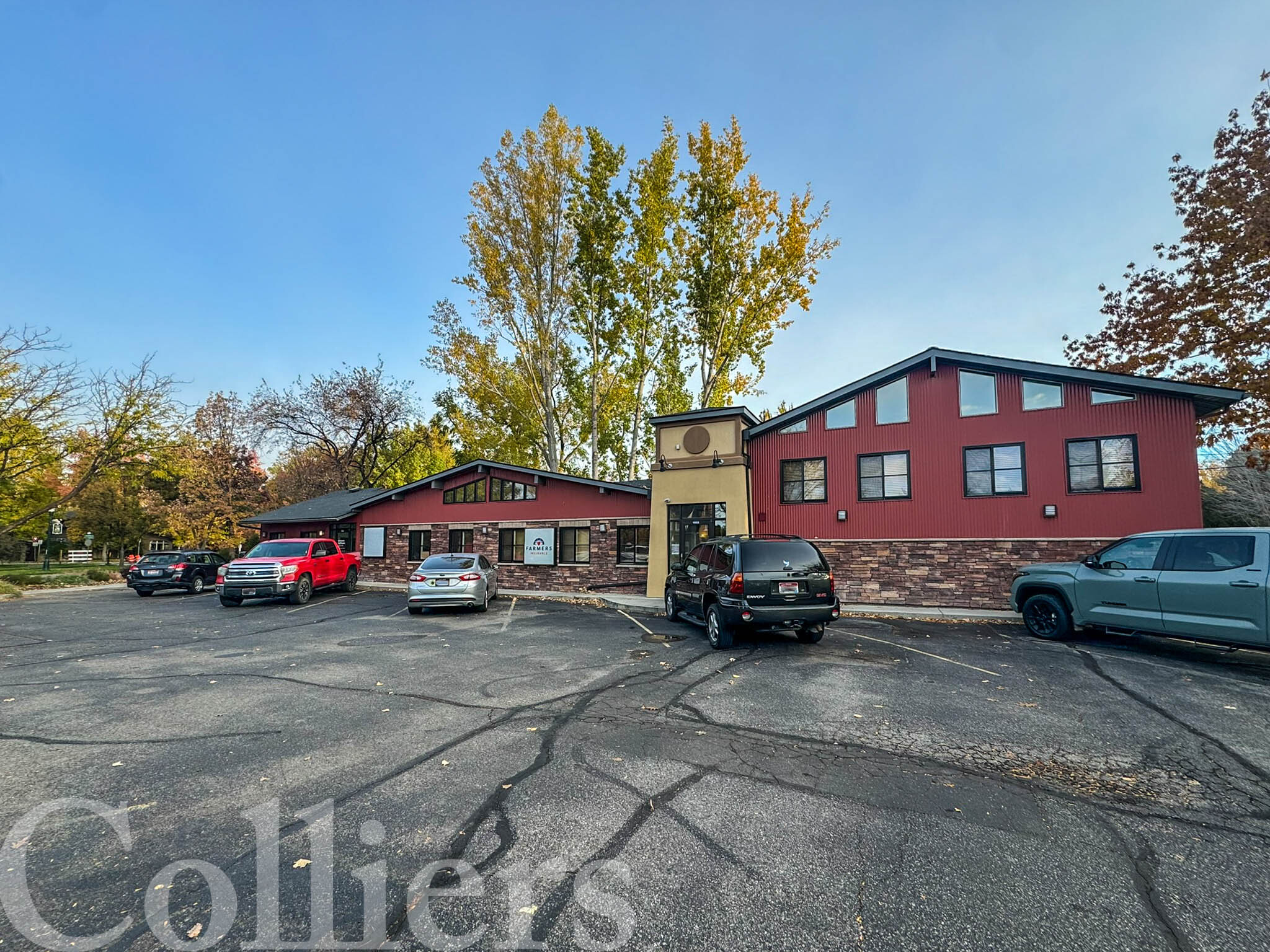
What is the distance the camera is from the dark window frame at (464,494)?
908 inches

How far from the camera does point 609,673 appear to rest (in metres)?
7.70

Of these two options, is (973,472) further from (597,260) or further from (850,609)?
(597,260)

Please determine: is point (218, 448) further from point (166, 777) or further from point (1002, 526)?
point (1002, 526)

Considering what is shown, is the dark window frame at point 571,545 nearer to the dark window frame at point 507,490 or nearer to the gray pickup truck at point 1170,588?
the dark window frame at point 507,490

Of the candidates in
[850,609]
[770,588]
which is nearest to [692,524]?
[850,609]

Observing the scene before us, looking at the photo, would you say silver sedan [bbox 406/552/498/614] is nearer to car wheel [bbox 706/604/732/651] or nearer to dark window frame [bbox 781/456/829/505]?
car wheel [bbox 706/604/732/651]

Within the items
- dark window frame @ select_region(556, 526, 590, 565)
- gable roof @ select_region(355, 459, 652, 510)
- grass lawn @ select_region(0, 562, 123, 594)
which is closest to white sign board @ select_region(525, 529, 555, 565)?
dark window frame @ select_region(556, 526, 590, 565)

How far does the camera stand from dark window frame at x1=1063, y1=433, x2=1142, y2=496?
44.9 ft

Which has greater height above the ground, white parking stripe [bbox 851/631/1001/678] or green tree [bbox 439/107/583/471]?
green tree [bbox 439/107/583/471]

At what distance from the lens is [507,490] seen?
73.9 feet

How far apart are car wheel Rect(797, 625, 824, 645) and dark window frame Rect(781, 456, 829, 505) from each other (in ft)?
24.6

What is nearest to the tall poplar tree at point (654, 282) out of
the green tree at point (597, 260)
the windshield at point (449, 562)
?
the green tree at point (597, 260)

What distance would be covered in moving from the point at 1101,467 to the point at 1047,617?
21.0 feet

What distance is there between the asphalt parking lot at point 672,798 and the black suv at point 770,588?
0.91 metres
